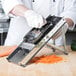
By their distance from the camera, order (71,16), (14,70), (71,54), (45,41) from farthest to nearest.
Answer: (71,16)
(71,54)
(45,41)
(14,70)

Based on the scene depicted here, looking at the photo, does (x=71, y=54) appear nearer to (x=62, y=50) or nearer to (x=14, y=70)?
(x=62, y=50)

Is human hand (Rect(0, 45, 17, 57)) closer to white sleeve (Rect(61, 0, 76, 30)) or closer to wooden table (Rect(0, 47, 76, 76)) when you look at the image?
wooden table (Rect(0, 47, 76, 76))

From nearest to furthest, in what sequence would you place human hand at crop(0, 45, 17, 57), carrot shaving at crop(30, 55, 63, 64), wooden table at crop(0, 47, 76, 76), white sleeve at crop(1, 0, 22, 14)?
wooden table at crop(0, 47, 76, 76) → carrot shaving at crop(30, 55, 63, 64) → human hand at crop(0, 45, 17, 57) → white sleeve at crop(1, 0, 22, 14)

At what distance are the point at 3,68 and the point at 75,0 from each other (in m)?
0.77

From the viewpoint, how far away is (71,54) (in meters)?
1.51

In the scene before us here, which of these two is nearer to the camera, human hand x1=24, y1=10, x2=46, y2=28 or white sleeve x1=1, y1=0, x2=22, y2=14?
human hand x1=24, y1=10, x2=46, y2=28

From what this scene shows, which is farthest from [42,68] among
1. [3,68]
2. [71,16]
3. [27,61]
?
[71,16]

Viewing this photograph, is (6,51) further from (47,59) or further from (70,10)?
(70,10)

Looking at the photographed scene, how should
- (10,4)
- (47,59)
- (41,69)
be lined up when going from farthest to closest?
1. (10,4)
2. (47,59)
3. (41,69)

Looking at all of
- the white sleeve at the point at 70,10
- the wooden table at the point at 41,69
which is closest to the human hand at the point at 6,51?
the wooden table at the point at 41,69

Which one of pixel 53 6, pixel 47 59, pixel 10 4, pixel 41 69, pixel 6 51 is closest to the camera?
pixel 41 69

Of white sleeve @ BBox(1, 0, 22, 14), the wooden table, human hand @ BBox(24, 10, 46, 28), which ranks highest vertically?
white sleeve @ BBox(1, 0, 22, 14)

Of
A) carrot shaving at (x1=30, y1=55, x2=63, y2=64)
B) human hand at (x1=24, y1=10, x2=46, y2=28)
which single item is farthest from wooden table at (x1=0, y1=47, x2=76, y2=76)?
human hand at (x1=24, y1=10, x2=46, y2=28)

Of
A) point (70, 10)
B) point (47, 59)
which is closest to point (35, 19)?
point (47, 59)
